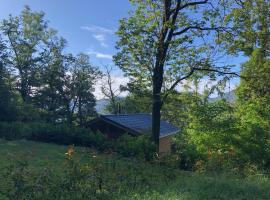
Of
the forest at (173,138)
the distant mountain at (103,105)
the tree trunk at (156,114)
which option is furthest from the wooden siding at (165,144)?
the distant mountain at (103,105)

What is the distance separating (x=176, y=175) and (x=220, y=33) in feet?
33.0

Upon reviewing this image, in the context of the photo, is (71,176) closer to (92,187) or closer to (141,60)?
(92,187)

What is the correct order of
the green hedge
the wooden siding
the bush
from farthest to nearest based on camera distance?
the wooden siding, the bush, the green hedge

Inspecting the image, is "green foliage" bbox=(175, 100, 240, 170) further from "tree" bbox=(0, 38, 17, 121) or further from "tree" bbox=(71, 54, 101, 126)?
"tree" bbox=(71, 54, 101, 126)

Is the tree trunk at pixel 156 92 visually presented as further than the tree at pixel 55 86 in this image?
No

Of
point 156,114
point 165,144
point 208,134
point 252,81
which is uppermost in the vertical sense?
point 252,81

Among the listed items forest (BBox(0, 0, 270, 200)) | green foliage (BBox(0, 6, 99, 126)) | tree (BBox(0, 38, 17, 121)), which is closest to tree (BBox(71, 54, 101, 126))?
green foliage (BBox(0, 6, 99, 126))

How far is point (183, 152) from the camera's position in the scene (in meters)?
14.9

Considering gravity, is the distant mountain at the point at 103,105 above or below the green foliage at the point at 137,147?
above

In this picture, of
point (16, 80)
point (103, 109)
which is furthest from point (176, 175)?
point (103, 109)

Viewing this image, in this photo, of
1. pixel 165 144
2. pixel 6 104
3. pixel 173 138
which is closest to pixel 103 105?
pixel 165 144

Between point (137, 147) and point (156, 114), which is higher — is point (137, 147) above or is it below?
below

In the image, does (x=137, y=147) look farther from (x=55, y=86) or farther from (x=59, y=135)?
(x=55, y=86)

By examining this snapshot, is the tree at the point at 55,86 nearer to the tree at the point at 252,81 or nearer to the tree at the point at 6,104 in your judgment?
the tree at the point at 6,104
